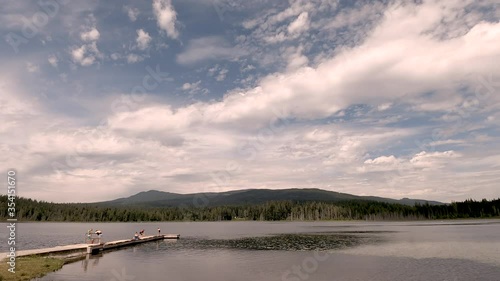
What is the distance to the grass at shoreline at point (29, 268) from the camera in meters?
36.2

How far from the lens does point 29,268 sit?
41.4m

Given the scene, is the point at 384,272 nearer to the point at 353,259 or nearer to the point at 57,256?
the point at 353,259

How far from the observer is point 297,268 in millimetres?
49000

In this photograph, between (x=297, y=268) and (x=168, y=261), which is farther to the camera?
(x=168, y=261)

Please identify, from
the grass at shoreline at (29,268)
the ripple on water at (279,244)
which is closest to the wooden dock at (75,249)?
the grass at shoreline at (29,268)

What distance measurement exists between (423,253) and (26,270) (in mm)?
61694

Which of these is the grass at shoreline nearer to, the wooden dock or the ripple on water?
the wooden dock

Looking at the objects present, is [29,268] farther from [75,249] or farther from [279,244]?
[279,244]

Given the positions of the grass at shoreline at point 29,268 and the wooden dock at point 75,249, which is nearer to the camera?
the grass at shoreline at point 29,268

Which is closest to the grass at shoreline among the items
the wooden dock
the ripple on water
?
the wooden dock

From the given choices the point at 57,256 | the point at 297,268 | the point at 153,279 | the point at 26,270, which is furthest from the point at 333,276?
the point at 57,256

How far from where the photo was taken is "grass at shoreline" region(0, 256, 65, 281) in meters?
36.2

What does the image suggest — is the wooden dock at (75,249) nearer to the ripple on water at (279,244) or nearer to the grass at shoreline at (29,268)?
the grass at shoreline at (29,268)

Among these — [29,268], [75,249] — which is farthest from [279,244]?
[29,268]
